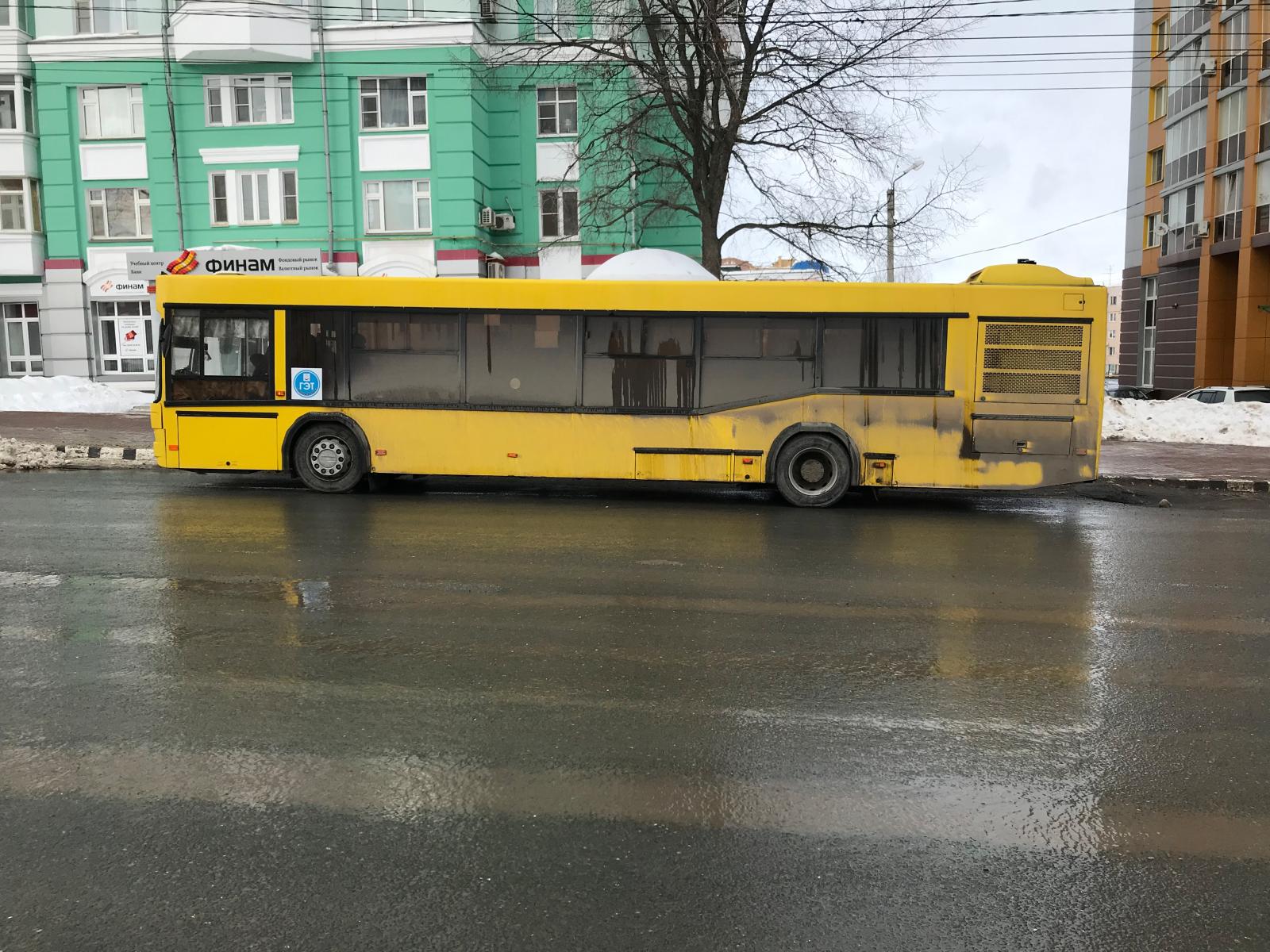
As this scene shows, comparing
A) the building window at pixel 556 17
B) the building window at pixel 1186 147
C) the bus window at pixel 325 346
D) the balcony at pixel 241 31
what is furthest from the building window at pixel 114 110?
the building window at pixel 1186 147

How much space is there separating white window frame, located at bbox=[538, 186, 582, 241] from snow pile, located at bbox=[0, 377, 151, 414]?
12.2 metres

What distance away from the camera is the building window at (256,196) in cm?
3114

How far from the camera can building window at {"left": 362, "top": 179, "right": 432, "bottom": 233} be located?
3077 centimetres

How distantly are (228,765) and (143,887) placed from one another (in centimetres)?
100

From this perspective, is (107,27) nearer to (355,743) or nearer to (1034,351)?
(1034,351)

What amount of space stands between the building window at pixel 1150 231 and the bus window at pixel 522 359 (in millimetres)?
40596

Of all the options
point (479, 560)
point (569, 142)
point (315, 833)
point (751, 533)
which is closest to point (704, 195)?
point (569, 142)

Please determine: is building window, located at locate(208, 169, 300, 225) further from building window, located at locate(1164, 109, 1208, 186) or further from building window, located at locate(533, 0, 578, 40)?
building window, located at locate(1164, 109, 1208, 186)

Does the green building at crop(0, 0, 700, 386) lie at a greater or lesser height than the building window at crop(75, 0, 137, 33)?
lesser

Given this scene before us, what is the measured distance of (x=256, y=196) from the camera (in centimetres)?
3127

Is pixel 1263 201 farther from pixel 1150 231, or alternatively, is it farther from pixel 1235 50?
pixel 1150 231

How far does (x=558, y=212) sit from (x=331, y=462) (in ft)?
66.2

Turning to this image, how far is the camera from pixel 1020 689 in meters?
5.51

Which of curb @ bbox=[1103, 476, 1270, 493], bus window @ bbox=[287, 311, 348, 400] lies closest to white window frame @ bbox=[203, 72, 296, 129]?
bus window @ bbox=[287, 311, 348, 400]
